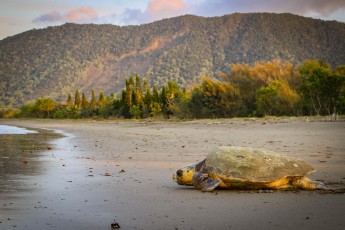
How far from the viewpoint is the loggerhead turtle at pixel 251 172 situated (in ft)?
23.6

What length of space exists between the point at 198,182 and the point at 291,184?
1600 mm

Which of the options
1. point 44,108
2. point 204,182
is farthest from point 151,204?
point 44,108

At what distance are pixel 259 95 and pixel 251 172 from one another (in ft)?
128

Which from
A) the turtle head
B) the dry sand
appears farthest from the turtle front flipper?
the turtle head

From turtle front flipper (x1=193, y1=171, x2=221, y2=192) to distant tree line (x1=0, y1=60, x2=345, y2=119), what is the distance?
1172 inches

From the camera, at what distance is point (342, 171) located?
30.7 feet

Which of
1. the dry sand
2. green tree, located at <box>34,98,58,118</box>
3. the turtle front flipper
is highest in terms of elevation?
green tree, located at <box>34,98,58,118</box>

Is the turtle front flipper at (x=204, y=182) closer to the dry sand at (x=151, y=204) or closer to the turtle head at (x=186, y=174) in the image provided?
the dry sand at (x=151, y=204)

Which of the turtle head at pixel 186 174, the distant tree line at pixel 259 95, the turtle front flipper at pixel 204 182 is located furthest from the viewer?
the distant tree line at pixel 259 95

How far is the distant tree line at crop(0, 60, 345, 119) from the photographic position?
39750 mm

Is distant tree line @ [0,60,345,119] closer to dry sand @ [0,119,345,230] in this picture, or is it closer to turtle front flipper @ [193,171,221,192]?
dry sand @ [0,119,345,230]

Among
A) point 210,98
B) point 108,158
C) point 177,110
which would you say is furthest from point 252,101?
point 108,158

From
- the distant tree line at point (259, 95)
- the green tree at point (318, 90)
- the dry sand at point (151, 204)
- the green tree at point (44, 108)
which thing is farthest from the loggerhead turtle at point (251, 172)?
the green tree at point (44, 108)

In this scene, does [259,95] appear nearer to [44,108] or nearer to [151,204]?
[151,204]
